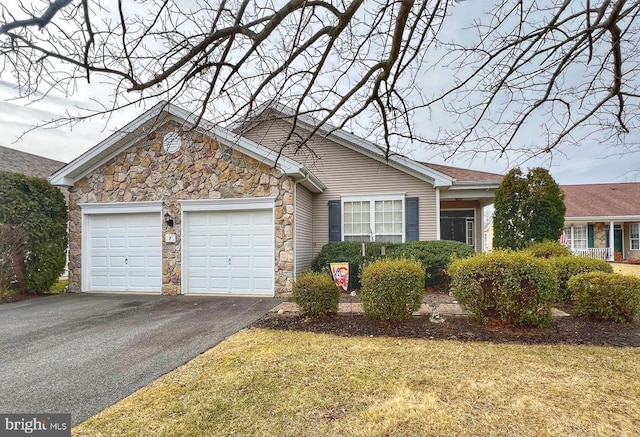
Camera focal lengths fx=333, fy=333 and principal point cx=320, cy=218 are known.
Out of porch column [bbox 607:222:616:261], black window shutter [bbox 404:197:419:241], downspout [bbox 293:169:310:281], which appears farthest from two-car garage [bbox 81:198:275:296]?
porch column [bbox 607:222:616:261]

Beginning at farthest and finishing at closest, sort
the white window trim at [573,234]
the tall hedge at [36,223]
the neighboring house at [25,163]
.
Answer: the white window trim at [573,234], the neighboring house at [25,163], the tall hedge at [36,223]

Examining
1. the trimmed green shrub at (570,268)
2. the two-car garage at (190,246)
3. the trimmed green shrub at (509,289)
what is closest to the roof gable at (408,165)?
the two-car garage at (190,246)

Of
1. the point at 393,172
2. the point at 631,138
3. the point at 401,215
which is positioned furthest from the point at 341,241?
the point at 631,138

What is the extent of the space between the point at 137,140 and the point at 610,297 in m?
10.8

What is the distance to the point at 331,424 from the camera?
2.80m

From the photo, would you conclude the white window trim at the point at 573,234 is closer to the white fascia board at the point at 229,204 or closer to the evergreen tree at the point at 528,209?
the evergreen tree at the point at 528,209

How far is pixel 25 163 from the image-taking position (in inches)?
573

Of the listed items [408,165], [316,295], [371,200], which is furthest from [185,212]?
[408,165]

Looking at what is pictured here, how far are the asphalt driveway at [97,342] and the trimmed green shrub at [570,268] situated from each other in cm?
616

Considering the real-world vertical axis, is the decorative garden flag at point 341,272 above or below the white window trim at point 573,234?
below

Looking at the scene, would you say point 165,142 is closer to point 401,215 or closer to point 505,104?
point 401,215

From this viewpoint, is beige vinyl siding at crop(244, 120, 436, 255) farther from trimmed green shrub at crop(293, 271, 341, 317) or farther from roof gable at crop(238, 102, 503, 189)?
trimmed green shrub at crop(293, 271, 341, 317)

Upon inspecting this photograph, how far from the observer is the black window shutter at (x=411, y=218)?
34.6ft

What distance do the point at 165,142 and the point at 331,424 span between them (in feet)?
27.5
